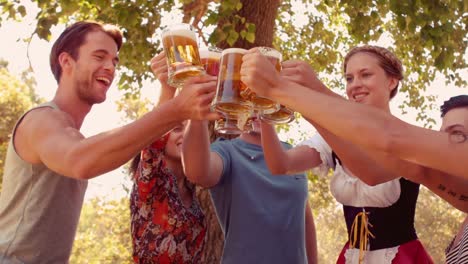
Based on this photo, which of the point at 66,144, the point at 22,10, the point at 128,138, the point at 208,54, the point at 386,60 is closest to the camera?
the point at 128,138

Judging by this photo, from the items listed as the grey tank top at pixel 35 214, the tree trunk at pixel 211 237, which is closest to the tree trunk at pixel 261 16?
the tree trunk at pixel 211 237

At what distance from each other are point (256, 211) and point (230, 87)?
112 cm

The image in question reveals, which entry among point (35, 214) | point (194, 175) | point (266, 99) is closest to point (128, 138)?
point (266, 99)

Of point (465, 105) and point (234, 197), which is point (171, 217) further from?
point (465, 105)

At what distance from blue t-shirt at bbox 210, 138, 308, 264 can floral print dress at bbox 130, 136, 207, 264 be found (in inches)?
10.4

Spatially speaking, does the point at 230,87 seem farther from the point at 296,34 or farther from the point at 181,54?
the point at 296,34

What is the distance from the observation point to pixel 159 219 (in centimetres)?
272

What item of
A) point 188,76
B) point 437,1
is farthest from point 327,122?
point 437,1

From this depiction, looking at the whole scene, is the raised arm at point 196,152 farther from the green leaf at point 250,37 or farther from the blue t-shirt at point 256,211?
the green leaf at point 250,37

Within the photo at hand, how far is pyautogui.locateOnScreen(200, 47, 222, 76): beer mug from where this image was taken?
2.32 metres

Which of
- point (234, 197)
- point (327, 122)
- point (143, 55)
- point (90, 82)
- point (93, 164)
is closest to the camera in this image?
point (327, 122)

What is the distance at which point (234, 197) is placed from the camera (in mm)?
3043

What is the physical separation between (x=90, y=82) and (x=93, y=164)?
73 cm

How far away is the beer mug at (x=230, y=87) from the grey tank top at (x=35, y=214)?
0.80 meters
